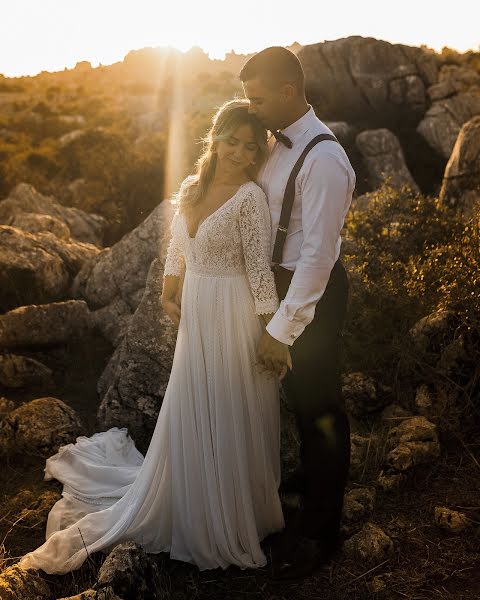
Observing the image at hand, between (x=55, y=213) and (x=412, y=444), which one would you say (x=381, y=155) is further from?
(x=412, y=444)

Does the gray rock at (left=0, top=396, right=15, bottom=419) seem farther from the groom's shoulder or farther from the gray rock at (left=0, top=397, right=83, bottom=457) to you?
the groom's shoulder

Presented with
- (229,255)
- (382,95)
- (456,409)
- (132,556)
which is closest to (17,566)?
(132,556)

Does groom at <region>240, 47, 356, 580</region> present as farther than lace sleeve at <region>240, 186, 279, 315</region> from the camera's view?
No

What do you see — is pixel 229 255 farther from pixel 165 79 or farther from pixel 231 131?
pixel 165 79

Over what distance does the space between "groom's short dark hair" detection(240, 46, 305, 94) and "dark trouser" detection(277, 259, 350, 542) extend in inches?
36.9

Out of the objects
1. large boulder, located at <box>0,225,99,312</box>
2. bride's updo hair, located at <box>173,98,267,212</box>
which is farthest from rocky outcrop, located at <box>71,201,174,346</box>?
bride's updo hair, located at <box>173,98,267,212</box>

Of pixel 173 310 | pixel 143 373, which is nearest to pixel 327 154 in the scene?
pixel 173 310

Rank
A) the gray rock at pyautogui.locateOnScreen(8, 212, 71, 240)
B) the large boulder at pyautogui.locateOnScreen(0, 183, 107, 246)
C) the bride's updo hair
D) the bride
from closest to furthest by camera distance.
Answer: the bride's updo hair, the bride, the gray rock at pyautogui.locateOnScreen(8, 212, 71, 240), the large boulder at pyautogui.locateOnScreen(0, 183, 107, 246)

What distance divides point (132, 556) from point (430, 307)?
319cm

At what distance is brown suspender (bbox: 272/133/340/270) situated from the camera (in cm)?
261

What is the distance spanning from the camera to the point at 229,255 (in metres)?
2.99

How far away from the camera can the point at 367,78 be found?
67.2ft

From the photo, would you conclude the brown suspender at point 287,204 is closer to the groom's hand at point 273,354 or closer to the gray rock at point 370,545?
the groom's hand at point 273,354

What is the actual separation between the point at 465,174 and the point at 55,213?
22.9ft
